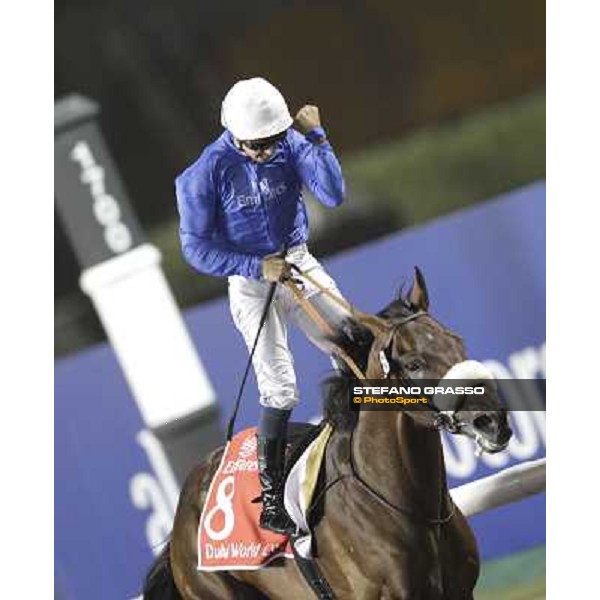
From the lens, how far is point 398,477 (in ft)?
9.79

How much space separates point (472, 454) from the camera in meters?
3.54

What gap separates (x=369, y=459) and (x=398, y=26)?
1.18m

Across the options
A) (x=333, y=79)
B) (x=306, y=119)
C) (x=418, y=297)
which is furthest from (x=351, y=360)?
(x=333, y=79)

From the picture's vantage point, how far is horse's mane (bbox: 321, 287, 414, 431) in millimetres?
3090

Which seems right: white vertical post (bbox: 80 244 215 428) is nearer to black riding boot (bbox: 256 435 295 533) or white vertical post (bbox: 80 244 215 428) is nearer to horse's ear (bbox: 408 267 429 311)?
black riding boot (bbox: 256 435 295 533)

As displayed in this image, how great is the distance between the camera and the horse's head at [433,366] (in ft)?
9.36

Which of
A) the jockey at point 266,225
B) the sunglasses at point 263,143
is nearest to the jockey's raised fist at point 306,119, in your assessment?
the jockey at point 266,225

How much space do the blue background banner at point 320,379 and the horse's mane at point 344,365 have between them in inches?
4.8

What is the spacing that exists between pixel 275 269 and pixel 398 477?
0.58 meters

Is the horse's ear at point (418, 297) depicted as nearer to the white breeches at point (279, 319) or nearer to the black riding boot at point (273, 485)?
the white breeches at point (279, 319)

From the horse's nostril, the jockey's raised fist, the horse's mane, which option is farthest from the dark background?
the horse's nostril

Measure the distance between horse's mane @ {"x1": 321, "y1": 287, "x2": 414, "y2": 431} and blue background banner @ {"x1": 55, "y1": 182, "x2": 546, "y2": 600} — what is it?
12 cm
